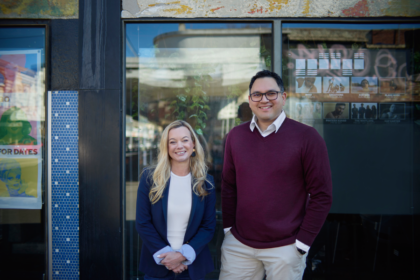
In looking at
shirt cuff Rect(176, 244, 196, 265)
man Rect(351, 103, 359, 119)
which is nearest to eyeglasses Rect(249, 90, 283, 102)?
shirt cuff Rect(176, 244, 196, 265)

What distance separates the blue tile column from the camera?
3076mm

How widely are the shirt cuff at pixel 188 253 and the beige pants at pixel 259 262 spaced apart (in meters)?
0.36

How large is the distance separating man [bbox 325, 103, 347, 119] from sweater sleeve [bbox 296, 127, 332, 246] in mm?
1525

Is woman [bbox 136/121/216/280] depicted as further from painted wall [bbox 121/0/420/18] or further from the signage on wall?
the signage on wall

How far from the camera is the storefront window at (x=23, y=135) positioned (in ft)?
10.6

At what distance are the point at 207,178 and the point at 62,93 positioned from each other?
6.66ft

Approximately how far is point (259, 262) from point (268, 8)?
105 inches

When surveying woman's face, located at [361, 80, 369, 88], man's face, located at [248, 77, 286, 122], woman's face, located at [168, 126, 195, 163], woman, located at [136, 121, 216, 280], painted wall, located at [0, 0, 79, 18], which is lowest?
woman, located at [136, 121, 216, 280]

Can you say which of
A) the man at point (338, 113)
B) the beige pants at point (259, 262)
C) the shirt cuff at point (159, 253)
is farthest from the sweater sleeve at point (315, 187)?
the man at point (338, 113)

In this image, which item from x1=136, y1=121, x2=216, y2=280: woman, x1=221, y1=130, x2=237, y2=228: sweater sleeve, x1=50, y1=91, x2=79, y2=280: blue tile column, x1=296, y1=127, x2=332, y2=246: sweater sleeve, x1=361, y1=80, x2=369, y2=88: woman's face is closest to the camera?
x1=296, y1=127, x2=332, y2=246: sweater sleeve

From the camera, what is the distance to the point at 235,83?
3531 mm

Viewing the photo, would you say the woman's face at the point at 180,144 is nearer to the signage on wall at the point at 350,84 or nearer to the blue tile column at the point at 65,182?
the blue tile column at the point at 65,182

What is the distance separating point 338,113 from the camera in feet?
11.0

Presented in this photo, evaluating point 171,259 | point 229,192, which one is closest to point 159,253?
point 171,259
